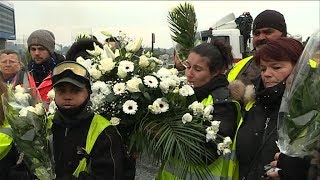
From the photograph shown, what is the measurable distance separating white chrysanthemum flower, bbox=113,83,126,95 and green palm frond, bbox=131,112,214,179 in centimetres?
23

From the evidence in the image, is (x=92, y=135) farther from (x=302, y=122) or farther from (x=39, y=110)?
(x=302, y=122)

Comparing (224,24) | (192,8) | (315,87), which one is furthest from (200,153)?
(224,24)

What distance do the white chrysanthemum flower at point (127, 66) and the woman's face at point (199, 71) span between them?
464 mm

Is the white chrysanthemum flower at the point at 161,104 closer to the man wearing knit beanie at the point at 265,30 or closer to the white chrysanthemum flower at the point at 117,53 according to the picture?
the white chrysanthemum flower at the point at 117,53

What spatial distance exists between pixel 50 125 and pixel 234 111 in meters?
1.17

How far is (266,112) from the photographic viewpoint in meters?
2.51

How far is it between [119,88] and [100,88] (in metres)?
0.13

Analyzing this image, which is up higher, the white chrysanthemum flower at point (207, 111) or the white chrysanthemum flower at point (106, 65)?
the white chrysanthemum flower at point (106, 65)

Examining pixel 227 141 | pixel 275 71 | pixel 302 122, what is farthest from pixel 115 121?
pixel 302 122

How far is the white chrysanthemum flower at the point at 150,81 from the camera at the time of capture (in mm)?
2620

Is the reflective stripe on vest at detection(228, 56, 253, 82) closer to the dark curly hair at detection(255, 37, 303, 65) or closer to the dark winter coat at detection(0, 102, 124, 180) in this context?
the dark curly hair at detection(255, 37, 303, 65)

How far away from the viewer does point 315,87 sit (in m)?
2.01

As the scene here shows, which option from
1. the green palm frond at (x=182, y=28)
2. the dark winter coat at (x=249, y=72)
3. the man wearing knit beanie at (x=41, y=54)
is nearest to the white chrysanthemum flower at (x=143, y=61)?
the dark winter coat at (x=249, y=72)

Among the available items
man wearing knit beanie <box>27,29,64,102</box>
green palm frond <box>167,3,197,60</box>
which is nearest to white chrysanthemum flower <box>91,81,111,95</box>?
green palm frond <box>167,3,197,60</box>
